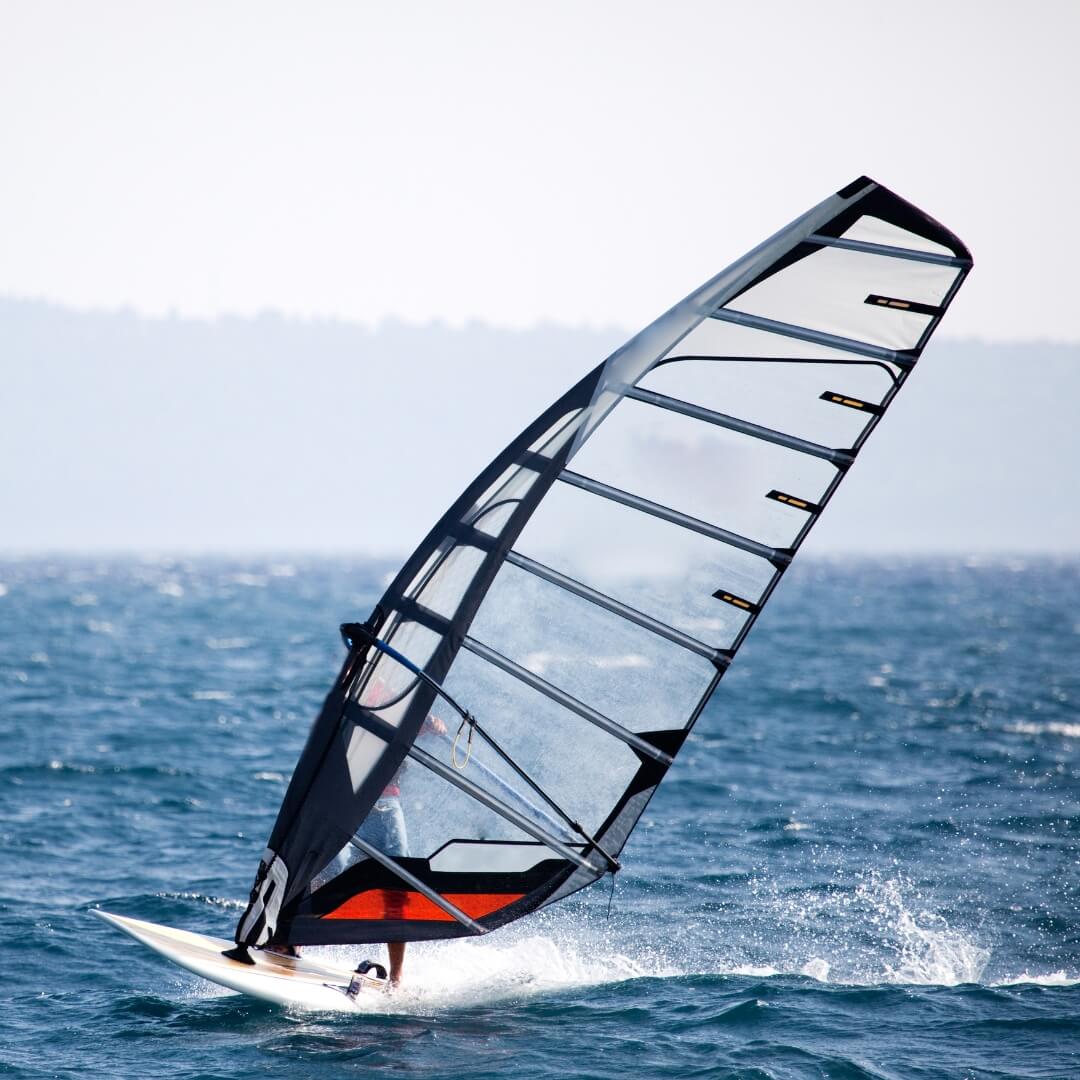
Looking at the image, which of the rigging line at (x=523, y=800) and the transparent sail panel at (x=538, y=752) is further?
the rigging line at (x=523, y=800)

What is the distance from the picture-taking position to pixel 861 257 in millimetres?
6180

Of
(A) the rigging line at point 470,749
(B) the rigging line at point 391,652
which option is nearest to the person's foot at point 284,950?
(A) the rigging line at point 470,749

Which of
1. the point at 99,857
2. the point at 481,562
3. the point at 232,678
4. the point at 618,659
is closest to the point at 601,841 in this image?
the point at 618,659

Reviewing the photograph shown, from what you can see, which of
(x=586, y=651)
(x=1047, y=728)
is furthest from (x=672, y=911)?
(x=1047, y=728)

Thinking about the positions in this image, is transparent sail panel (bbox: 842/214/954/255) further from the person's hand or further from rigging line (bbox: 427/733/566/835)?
rigging line (bbox: 427/733/566/835)

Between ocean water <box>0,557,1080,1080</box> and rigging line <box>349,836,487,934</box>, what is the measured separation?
1.67ft

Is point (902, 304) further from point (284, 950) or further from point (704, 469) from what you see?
point (284, 950)

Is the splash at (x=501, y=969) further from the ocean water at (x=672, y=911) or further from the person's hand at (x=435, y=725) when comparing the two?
the person's hand at (x=435, y=725)

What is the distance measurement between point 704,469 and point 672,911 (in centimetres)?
387

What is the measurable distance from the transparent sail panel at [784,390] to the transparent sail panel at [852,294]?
0.57ft

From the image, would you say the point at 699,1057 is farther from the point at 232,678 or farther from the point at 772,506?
the point at 232,678

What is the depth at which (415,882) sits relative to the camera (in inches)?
280

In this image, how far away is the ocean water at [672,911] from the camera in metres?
6.95

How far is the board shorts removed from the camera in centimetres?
707
